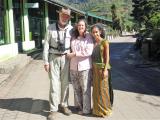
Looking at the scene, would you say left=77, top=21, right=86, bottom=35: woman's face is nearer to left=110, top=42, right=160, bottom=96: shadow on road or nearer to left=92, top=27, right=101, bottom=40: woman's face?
left=92, top=27, right=101, bottom=40: woman's face

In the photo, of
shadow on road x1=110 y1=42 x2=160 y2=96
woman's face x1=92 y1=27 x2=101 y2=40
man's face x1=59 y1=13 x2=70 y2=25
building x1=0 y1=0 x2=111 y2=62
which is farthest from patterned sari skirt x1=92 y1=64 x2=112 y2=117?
building x1=0 y1=0 x2=111 y2=62

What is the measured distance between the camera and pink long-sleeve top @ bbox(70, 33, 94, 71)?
8086 mm

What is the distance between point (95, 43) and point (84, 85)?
0.81m

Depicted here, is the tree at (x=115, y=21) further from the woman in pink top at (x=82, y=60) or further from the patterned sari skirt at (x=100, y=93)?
the patterned sari skirt at (x=100, y=93)

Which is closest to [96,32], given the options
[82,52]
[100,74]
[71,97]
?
[82,52]

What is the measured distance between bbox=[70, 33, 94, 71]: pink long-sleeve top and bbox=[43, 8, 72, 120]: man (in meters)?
0.15

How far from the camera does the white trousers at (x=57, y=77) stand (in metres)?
8.18

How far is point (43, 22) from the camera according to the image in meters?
32.3

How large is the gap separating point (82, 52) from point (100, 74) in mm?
527

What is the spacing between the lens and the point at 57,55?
8.20m

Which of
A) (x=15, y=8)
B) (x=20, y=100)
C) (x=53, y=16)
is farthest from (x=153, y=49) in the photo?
(x=53, y=16)

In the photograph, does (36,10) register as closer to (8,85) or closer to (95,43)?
(8,85)

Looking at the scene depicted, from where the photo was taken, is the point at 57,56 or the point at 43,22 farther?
the point at 43,22

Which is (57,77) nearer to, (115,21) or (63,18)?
(63,18)
